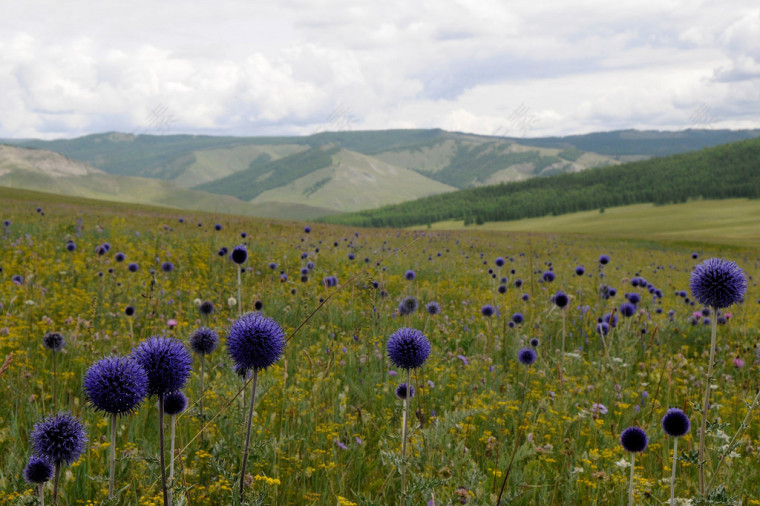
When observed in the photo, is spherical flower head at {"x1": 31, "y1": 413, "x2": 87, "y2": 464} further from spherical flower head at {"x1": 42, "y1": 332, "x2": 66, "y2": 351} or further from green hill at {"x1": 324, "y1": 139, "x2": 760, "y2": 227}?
green hill at {"x1": 324, "y1": 139, "x2": 760, "y2": 227}

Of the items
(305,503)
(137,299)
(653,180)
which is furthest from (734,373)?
(653,180)

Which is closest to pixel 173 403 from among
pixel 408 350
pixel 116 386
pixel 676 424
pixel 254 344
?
pixel 254 344

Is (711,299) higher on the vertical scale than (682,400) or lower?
higher

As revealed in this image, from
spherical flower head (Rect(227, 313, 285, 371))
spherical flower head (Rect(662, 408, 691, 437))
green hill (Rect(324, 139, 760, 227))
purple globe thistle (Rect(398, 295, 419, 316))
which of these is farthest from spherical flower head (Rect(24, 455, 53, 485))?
green hill (Rect(324, 139, 760, 227))

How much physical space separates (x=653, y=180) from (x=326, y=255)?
192 metres

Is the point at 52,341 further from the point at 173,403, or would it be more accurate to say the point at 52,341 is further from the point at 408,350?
the point at 408,350

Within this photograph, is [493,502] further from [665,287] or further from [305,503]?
[665,287]

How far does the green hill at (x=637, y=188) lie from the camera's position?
497 ft

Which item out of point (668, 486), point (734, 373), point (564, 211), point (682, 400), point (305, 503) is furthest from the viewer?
point (564, 211)

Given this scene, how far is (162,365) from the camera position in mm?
2000

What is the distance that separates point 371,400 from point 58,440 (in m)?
2.83

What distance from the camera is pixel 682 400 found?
5.19 meters

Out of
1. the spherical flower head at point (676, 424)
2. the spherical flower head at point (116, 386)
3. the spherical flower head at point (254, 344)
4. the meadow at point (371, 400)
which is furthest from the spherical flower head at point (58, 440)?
the spherical flower head at point (676, 424)

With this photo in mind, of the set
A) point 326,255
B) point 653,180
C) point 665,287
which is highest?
point 653,180
